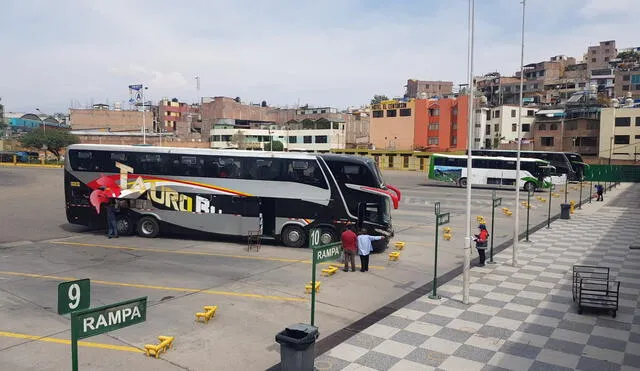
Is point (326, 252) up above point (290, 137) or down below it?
below

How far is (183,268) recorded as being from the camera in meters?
16.6

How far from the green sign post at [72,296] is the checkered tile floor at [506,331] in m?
4.72

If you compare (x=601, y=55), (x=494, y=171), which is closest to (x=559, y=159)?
(x=494, y=171)

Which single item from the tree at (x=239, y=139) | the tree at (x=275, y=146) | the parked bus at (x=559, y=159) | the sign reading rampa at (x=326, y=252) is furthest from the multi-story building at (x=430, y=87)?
the sign reading rampa at (x=326, y=252)

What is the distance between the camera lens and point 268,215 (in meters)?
20.7

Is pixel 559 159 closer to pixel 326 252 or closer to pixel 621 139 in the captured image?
pixel 621 139

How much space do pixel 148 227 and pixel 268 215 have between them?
5816mm

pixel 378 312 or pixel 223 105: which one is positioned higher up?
pixel 223 105

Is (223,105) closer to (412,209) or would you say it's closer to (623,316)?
(412,209)

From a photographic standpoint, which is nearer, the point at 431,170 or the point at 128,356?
the point at 128,356

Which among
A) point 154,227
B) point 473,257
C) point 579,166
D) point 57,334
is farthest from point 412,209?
point 579,166

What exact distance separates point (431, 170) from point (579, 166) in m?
16.9

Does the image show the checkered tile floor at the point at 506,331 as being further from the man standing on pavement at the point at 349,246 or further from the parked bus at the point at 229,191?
the parked bus at the point at 229,191

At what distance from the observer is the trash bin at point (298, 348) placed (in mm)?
8312
